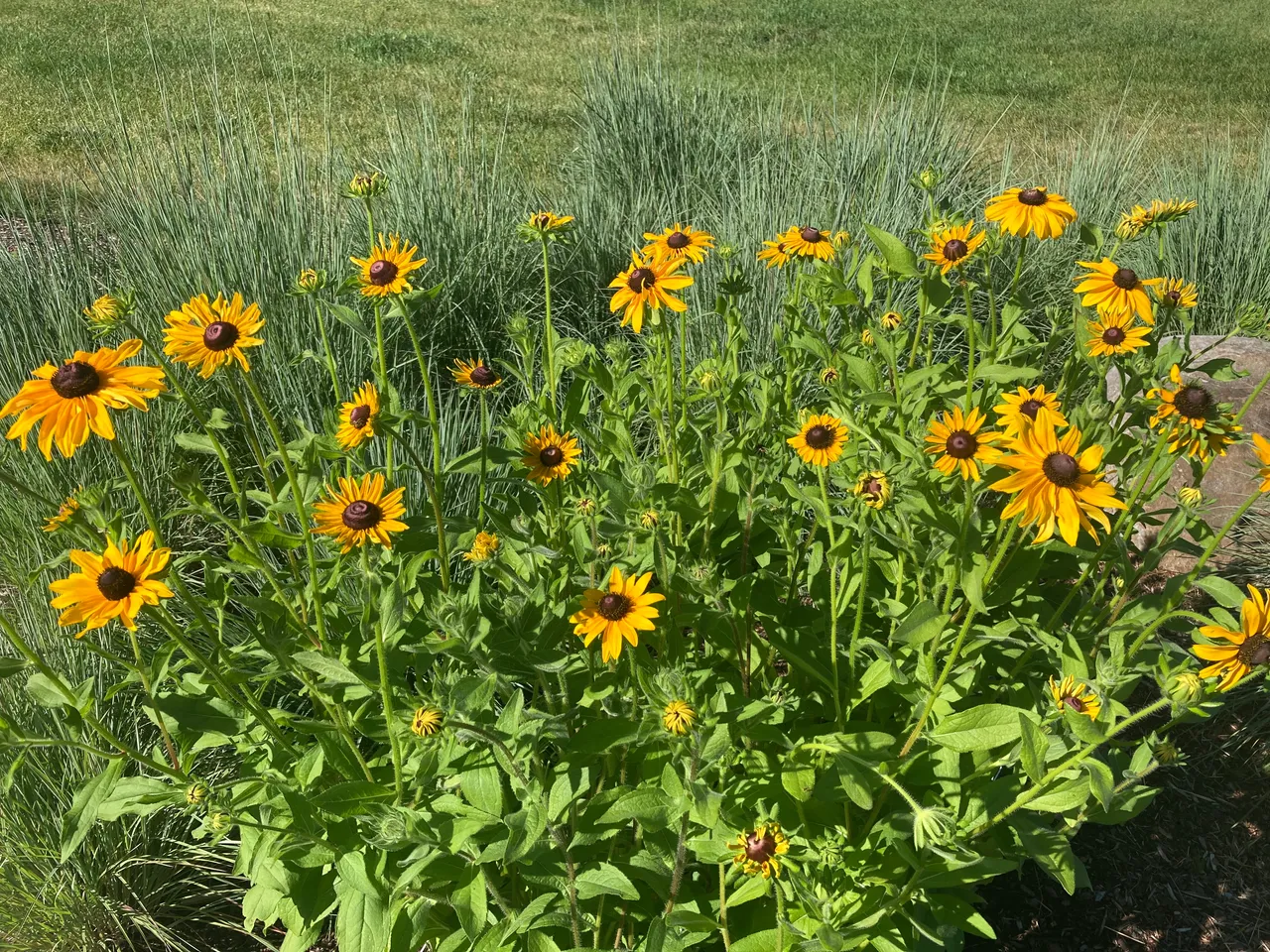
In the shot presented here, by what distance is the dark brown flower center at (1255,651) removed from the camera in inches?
53.1

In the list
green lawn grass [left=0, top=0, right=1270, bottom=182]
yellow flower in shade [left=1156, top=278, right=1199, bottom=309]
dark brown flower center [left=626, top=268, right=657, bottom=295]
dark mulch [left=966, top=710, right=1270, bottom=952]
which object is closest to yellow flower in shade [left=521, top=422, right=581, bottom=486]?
dark brown flower center [left=626, top=268, right=657, bottom=295]

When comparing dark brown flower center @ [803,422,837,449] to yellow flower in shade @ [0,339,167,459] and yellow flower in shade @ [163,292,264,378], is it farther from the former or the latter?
yellow flower in shade @ [0,339,167,459]

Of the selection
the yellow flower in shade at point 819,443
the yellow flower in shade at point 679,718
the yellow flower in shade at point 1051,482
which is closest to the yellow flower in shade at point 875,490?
the yellow flower in shade at point 819,443

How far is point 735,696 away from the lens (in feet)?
6.34

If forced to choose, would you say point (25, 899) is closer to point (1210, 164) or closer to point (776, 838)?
point (776, 838)

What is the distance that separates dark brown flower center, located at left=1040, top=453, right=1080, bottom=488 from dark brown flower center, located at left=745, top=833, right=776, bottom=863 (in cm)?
68

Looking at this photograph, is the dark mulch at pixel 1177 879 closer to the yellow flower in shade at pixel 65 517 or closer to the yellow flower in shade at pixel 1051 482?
the yellow flower in shade at pixel 1051 482

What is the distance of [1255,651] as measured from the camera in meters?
1.37

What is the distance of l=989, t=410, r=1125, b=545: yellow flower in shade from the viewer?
1.33 m

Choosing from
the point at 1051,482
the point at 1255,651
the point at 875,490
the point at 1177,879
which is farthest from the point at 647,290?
the point at 1177,879

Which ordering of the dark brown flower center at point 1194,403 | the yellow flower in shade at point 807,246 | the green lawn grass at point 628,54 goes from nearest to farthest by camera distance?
1. the dark brown flower center at point 1194,403
2. the yellow flower in shade at point 807,246
3. the green lawn grass at point 628,54

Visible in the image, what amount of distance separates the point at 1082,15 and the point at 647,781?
16215 mm

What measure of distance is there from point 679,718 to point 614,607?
238mm

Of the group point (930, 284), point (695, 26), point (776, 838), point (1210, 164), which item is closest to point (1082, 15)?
point (695, 26)
